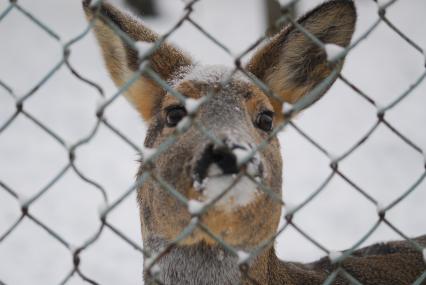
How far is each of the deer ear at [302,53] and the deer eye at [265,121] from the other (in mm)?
373

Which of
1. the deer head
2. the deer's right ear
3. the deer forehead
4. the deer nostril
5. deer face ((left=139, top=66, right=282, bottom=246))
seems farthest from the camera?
the deer's right ear

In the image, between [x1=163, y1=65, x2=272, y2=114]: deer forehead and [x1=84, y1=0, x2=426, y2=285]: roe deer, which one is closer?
[x1=84, y1=0, x2=426, y2=285]: roe deer

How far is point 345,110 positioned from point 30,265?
4.79 metres

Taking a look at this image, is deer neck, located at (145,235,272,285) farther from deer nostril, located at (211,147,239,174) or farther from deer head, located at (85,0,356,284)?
deer nostril, located at (211,147,239,174)

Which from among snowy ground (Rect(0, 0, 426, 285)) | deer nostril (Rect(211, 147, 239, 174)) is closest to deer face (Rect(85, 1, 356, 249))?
deer nostril (Rect(211, 147, 239, 174))

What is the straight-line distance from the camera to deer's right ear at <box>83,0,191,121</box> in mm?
3629

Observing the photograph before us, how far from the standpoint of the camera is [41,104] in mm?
8477

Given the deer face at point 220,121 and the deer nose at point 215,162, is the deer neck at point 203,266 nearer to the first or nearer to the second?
the deer face at point 220,121

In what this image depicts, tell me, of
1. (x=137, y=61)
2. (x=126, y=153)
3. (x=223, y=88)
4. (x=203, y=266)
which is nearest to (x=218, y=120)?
(x=223, y=88)

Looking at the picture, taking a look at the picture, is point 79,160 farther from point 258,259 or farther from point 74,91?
point 258,259

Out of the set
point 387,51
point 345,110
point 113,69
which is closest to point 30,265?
point 113,69

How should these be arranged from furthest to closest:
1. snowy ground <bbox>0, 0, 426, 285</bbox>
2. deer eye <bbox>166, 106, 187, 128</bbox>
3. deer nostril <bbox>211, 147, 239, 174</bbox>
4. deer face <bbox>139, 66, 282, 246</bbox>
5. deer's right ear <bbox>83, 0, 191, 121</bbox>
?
snowy ground <bbox>0, 0, 426, 285</bbox> < deer's right ear <bbox>83, 0, 191, 121</bbox> < deer eye <bbox>166, 106, 187, 128</bbox> < deer face <bbox>139, 66, 282, 246</bbox> < deer nostril <bbox>211, 147, 239, 174</bbox>

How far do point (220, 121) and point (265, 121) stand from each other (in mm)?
507

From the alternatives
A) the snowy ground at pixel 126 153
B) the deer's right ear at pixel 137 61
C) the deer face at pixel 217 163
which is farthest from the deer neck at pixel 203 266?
the snowy ground at pixel 126 153
